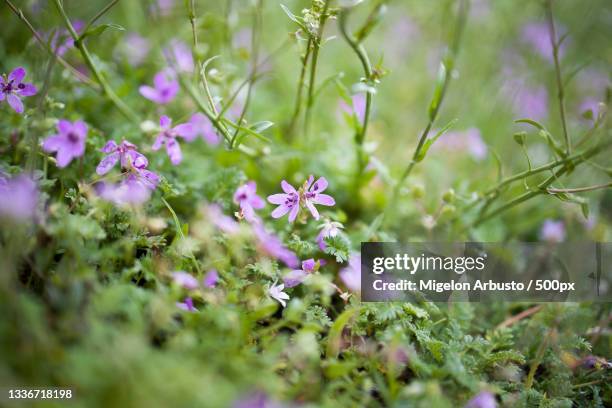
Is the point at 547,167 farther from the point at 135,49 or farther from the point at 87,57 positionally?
the point at 135,49

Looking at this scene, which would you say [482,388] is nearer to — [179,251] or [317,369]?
[317,369]

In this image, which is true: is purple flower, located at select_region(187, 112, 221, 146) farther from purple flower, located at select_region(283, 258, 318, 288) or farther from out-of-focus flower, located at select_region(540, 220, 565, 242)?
out-of-focus flower, located at select_region(540, 220, 565, 242)

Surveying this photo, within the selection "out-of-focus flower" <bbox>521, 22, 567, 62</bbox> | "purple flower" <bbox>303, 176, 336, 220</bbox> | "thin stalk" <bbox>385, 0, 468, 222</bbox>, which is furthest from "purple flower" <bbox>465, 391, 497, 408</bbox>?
"out-of-focus flower" <bbox>521, 22, 567, 62</bbox>

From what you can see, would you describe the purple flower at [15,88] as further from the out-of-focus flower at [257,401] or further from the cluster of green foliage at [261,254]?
the out-of-focus flower at [257,401]

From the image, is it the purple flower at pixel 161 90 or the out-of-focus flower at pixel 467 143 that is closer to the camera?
the purple flower at pixel 161 90

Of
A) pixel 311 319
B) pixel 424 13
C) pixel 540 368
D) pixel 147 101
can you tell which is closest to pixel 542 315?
pixel 540 368

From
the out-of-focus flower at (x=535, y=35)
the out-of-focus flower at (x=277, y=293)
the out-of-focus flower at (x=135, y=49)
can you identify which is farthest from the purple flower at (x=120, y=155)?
the out-of-focus flower at (x=535, y=35)
